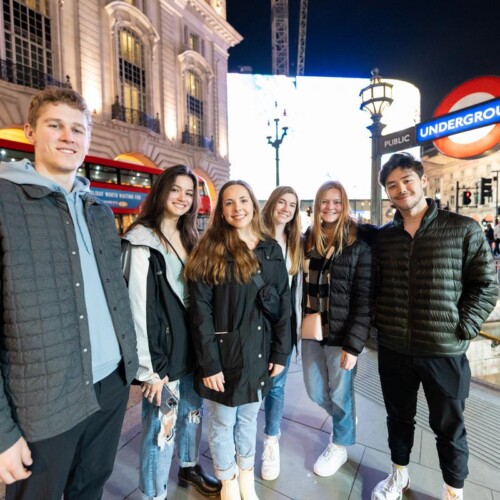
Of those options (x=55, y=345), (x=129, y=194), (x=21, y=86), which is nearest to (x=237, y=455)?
(x=55, y=345)

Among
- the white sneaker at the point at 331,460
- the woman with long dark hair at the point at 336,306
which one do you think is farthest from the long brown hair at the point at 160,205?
the white sneaker at the point at 331,460

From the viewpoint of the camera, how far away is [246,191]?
7.23ft

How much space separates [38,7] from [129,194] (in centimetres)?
1161

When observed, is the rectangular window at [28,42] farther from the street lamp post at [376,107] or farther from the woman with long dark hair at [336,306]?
the woman with long dark hair at [336,306]

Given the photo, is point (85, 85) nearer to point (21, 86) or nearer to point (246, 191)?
point (21, 86)

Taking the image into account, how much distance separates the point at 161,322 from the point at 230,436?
885mm

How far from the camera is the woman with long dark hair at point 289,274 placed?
8.04ft

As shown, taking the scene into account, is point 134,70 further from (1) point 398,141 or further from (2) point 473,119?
(2) point 473,119

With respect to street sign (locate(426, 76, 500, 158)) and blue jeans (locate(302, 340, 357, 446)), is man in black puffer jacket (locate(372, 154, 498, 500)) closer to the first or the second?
blue jeans (locate(302, 340, 357, 446))

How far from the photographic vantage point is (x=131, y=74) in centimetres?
1975

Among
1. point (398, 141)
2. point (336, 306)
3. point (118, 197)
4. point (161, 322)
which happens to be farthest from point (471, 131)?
point (118, 197)

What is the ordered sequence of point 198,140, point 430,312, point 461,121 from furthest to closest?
1. point 198,140
2. point 461,121
3. point 430,312

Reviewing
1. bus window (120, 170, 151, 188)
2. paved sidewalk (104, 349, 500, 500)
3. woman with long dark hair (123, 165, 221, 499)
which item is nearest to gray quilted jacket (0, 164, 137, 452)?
woman with long dark hair (123, 165, 221, 499)

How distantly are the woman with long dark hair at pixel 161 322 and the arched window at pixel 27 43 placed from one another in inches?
645
